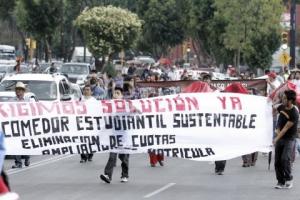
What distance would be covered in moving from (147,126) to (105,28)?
42.2 metres

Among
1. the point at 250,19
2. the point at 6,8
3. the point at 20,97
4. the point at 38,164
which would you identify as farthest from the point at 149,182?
the point at 6,8

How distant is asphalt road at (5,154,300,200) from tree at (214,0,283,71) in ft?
120

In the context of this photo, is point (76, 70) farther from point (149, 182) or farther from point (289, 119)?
point (289, 119)

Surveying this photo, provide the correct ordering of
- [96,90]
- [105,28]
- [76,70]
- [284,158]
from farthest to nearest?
1. [105,28]
2. [76,70]
3. [96,90]
4. [284,158]

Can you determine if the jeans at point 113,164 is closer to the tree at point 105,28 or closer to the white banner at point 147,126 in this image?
the white banner at point 147,126

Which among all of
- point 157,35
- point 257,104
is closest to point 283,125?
point 257,104

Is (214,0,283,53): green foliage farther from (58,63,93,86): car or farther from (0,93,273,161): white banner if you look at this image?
(0,93,273,161): white banner

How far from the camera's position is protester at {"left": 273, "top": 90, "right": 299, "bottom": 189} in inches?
635

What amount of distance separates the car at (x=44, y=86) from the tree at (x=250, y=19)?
31.5m

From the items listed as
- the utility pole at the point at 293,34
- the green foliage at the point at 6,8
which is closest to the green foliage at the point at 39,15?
the green foliage at the point at 6,8

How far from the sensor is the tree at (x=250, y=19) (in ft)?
189

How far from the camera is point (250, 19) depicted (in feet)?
191

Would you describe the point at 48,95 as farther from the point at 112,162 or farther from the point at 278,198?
the point at 278,198

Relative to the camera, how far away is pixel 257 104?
17.2 meters
